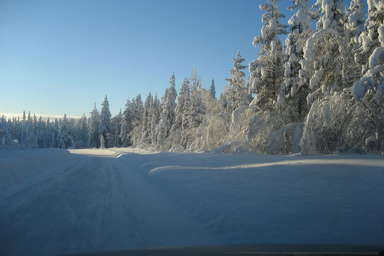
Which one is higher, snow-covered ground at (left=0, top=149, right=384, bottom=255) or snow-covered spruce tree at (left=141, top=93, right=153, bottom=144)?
snow-covered spruce tree at (left=141, top=93, right=153, bottom=144)

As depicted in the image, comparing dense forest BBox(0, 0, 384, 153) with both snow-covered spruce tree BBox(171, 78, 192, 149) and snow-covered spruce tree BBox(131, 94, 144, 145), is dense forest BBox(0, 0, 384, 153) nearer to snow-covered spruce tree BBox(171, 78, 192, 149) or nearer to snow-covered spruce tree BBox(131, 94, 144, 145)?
snow-covered spruce tree BBox(171, 78, 192, 149)

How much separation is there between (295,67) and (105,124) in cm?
8075

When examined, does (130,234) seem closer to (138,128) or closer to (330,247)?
(330,247)

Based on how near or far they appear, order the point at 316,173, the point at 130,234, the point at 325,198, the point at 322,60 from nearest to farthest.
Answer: the point at 130,234 < the point at 325,198 < the point at 316,173 < the point at 322,60

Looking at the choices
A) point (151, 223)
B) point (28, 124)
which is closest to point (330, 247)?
point (151, 223)

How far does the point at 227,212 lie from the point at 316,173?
3.15m

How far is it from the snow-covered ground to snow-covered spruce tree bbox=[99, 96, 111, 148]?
83.1 m

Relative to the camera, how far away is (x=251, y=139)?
19.4 m

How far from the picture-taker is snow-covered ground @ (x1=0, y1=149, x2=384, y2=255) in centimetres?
475

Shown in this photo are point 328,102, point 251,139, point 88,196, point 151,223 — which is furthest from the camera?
point 251,139

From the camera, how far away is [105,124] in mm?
90812

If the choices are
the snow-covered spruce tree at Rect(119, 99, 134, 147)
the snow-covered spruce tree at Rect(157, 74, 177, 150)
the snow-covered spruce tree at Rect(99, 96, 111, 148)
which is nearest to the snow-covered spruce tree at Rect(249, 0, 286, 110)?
the snow-covered spruce tree at Rect(157, 74, 177, 150)

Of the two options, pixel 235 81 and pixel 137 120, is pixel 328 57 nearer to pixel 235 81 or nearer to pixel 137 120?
pixel 235 81

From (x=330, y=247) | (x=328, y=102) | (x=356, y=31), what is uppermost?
(x=356, y=31)
